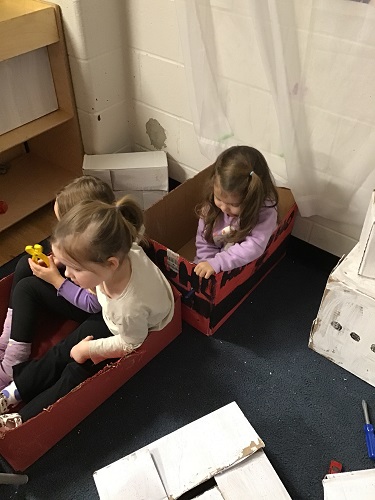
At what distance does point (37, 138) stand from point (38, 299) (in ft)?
2.70

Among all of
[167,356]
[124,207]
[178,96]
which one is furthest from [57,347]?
[178,96]

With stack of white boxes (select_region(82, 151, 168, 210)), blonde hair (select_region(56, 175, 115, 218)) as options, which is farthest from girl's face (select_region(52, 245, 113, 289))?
stack of white boxes (select_region(82, 151, 168, 210))

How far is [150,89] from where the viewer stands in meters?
1.56

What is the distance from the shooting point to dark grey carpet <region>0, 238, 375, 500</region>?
105cm

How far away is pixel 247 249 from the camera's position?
1.20 meters

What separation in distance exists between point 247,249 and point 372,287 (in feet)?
1.04

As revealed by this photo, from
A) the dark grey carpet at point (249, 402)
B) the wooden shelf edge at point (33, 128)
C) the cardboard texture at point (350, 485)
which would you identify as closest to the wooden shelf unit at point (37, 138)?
the wooden shelf edge at point (33, 128)

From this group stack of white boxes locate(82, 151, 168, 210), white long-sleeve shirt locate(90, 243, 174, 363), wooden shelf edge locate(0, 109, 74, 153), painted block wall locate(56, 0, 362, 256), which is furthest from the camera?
stack of white boxes locate(82, 151, 168, 210)

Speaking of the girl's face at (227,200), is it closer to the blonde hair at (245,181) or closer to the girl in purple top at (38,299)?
the blonde hair at (245,181)

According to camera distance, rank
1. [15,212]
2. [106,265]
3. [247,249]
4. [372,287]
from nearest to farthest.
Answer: [106,265]
[372,287]
[247,249]
[15,212]

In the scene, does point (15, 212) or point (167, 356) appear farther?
point (15, 212)

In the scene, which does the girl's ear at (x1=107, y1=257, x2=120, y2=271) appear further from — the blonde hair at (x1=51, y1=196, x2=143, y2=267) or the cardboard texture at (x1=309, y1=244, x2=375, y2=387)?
the cardboard texture at (x1=309, y1=244, x2=375, y2=387)

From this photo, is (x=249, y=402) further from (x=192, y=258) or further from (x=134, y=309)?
(x=192, y=258)

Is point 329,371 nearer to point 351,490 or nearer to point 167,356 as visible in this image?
point 351,490
